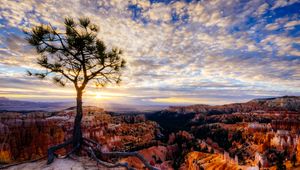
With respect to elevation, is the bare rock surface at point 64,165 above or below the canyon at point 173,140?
above

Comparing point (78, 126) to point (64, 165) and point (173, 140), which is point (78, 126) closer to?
point (64, 165)

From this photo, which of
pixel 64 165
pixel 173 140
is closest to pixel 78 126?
pixel 64 165

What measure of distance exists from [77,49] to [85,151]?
169 inches

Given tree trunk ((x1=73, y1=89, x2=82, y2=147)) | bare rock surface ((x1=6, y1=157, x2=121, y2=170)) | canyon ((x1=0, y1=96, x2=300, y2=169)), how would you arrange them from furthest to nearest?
canyon ((x1=0, y1=96, x2=300, y2=169)) < tree trunk ((x1=73, y1=89, x2=82, y2=147)) < bare rock surface ((x1=6, y1=157, x2=121, y2=170))

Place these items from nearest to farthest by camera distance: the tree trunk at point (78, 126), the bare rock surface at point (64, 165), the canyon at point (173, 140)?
the bare rock surface at point (64, 165) < the tree trunk at point (78, 126) < the canyon at point (173, 140)

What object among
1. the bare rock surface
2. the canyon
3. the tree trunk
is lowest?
the canyon

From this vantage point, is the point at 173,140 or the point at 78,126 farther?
→ the point at 173,140

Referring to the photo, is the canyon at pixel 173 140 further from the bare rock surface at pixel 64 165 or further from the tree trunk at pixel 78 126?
the bare rock surface at pixel 64 165

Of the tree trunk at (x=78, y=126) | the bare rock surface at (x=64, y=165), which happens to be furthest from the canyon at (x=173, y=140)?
the bare rock surface at (x=64, y=165)

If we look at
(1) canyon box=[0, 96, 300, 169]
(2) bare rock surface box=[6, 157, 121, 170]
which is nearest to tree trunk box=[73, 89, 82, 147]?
(2) bare rock surface box=[6, 157, 121, 170]

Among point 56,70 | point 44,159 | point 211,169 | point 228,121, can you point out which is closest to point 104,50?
point 56,70

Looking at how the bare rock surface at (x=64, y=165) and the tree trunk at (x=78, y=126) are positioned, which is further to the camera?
the tree trunk at (x=78, y=126)

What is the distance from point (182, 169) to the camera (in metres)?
66.1

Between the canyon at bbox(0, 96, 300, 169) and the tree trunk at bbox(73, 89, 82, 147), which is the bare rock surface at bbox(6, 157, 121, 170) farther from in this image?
the canyon at bbox(0, 96, 300, 169)
